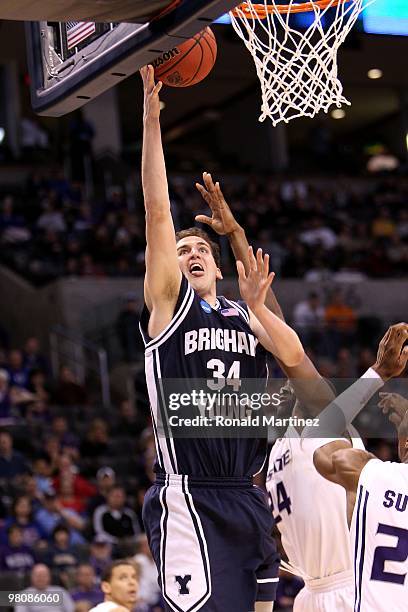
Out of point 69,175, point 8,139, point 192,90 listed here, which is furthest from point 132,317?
point 192,90

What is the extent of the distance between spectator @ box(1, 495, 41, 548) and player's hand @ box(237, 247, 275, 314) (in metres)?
6.11

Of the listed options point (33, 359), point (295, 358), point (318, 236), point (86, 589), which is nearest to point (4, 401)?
point (33, 359)

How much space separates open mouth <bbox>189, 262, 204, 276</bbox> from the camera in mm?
4793

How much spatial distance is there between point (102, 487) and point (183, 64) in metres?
7.23

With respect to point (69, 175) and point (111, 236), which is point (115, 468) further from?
point (69, 175)

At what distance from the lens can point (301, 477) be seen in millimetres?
5332

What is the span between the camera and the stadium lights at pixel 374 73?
2022cm

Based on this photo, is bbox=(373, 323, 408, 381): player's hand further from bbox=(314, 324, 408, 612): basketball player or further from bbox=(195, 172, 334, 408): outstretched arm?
bbox=(314, 324, 408, 612): basketball player

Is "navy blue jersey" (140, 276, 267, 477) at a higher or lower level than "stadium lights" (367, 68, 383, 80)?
lower

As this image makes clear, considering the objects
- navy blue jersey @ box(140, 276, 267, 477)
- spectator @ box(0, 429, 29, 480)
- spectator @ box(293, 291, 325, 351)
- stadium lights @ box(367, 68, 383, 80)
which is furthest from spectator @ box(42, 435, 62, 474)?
stadium lights @ box(367, 68, 383, 80)

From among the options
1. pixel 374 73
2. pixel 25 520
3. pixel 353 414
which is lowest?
pixel 25 520

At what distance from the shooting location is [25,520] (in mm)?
10094

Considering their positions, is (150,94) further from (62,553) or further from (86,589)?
(62,553)

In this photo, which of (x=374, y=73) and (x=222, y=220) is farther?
(x=374, y=73)
